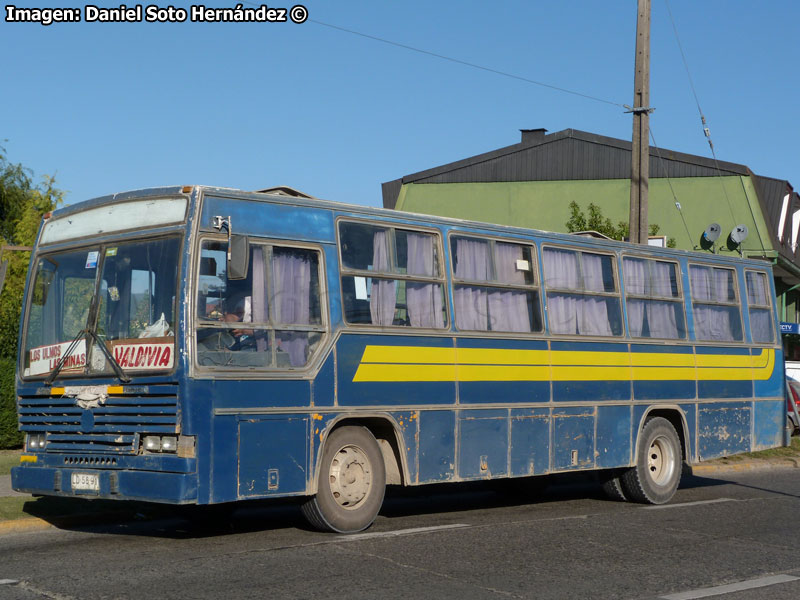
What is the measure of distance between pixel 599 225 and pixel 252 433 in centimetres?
2223

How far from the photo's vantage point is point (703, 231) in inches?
1430

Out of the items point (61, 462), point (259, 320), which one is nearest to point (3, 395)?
point (61, 462)

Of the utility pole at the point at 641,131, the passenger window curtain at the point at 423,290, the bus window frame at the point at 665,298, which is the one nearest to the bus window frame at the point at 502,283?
the passenger window curtain at the point at 423,290

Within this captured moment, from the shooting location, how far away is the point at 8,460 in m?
16.3

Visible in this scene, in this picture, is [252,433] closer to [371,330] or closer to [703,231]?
[371,330]

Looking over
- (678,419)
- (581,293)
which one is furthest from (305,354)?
(678,419)

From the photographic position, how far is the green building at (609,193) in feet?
115

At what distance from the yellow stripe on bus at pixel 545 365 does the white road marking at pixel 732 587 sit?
3803 mm

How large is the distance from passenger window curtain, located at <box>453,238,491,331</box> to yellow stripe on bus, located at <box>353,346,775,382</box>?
0.31 meters

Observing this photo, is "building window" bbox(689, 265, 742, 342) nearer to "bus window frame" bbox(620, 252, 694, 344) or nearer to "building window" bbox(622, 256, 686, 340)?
"bus window frame" bbox(620, 252, 694, 344)

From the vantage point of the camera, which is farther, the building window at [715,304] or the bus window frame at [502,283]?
the building window at [715,304]

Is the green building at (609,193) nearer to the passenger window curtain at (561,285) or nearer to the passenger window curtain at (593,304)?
the passenger window curtain at (593,304)

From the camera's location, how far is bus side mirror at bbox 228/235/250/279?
9109mm

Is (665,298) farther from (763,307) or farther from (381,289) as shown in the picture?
(381,289)
